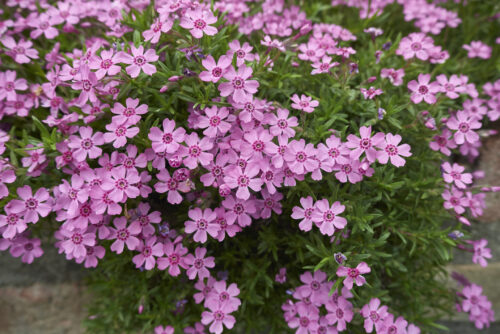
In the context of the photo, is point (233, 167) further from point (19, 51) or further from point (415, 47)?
point (19, 51)

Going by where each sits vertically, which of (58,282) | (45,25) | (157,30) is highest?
(157,30)

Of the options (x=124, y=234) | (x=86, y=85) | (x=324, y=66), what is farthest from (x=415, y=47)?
(x=124, y=234)

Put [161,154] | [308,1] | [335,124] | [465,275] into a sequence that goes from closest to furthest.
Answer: [161,154], [335,124], [465,275], [308,1]

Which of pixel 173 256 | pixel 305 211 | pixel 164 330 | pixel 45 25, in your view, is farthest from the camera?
pixel 45 25

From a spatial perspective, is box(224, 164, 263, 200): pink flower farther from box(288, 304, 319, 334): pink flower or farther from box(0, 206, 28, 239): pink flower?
box(0, 206, 28, 239): pink flower

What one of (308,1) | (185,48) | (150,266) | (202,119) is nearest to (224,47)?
(185,48)

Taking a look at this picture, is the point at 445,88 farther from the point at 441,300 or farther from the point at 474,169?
the point at 441,300
